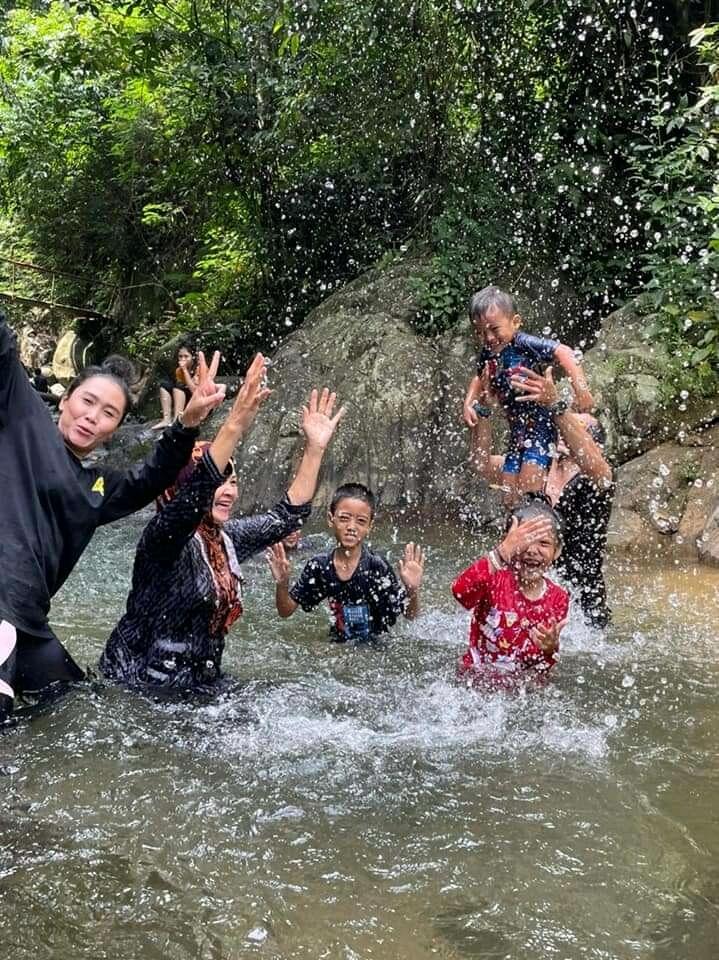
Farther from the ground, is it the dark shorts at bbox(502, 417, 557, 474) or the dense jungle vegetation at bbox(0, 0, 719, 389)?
the dense jungle vegetation at bbox(0, 0, 719, 389)

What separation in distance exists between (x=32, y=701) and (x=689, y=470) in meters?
5.86

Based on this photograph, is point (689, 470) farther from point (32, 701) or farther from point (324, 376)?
point (32, 701)

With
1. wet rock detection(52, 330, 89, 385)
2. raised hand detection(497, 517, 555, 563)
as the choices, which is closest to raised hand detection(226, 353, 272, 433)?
raised hand detection(497, 517, 555, 563)

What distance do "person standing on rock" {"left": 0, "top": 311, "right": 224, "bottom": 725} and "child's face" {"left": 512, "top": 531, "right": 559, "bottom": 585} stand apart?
153 cm

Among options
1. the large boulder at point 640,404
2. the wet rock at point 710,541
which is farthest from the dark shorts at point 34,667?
the large boulder at point 640,404

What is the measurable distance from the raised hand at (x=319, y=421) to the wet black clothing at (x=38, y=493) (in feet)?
2.05

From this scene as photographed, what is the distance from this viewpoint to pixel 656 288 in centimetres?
855

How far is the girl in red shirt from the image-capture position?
3.89m

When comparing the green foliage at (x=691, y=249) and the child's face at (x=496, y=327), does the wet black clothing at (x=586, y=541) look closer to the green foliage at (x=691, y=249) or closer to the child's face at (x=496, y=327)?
the child's face at (x=496, y=327)

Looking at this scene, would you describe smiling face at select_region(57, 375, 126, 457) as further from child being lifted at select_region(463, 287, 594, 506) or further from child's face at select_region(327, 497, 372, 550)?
child being lifted at select_region(463, 287, 594, 506)

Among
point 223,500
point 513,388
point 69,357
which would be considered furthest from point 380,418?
point 69,357

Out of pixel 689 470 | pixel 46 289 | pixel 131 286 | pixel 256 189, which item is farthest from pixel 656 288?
pixel 46 289

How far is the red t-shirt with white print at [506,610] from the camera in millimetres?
3926

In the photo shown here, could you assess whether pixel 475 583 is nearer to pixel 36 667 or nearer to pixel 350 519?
pixel 350 519
